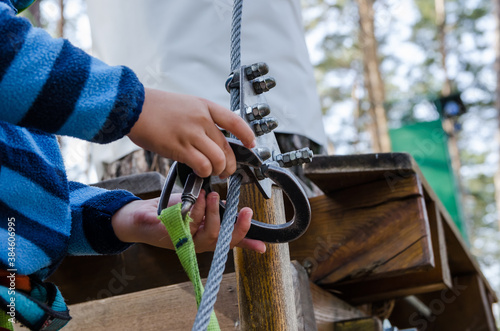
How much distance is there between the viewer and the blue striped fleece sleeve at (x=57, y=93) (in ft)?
2.74

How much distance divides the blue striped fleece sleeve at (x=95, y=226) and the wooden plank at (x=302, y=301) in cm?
44

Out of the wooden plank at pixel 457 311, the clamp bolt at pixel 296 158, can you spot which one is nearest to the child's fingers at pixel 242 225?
the clamp bolt at pixel 296 158

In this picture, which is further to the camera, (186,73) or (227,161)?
(186,73)

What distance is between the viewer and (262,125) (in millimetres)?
1070

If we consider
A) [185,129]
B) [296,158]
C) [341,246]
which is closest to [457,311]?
[341,246]

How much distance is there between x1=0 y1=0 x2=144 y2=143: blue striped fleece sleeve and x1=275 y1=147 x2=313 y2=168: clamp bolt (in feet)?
1.12

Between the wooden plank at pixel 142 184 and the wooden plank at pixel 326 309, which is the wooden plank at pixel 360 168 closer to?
the wooden plank at pixel 326 309

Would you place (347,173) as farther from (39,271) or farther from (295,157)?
(39,271)

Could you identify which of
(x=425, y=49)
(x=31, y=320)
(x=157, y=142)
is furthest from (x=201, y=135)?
(x=425, y=49)

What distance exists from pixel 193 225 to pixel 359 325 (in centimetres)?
89

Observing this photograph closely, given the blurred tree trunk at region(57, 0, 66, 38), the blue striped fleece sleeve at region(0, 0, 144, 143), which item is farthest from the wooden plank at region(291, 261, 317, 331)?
the blurred tree trunk at region(57, 0, 66, 38)

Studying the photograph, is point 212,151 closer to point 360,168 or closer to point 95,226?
point 95,226

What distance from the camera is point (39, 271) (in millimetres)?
1128

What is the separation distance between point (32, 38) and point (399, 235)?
1206mm
